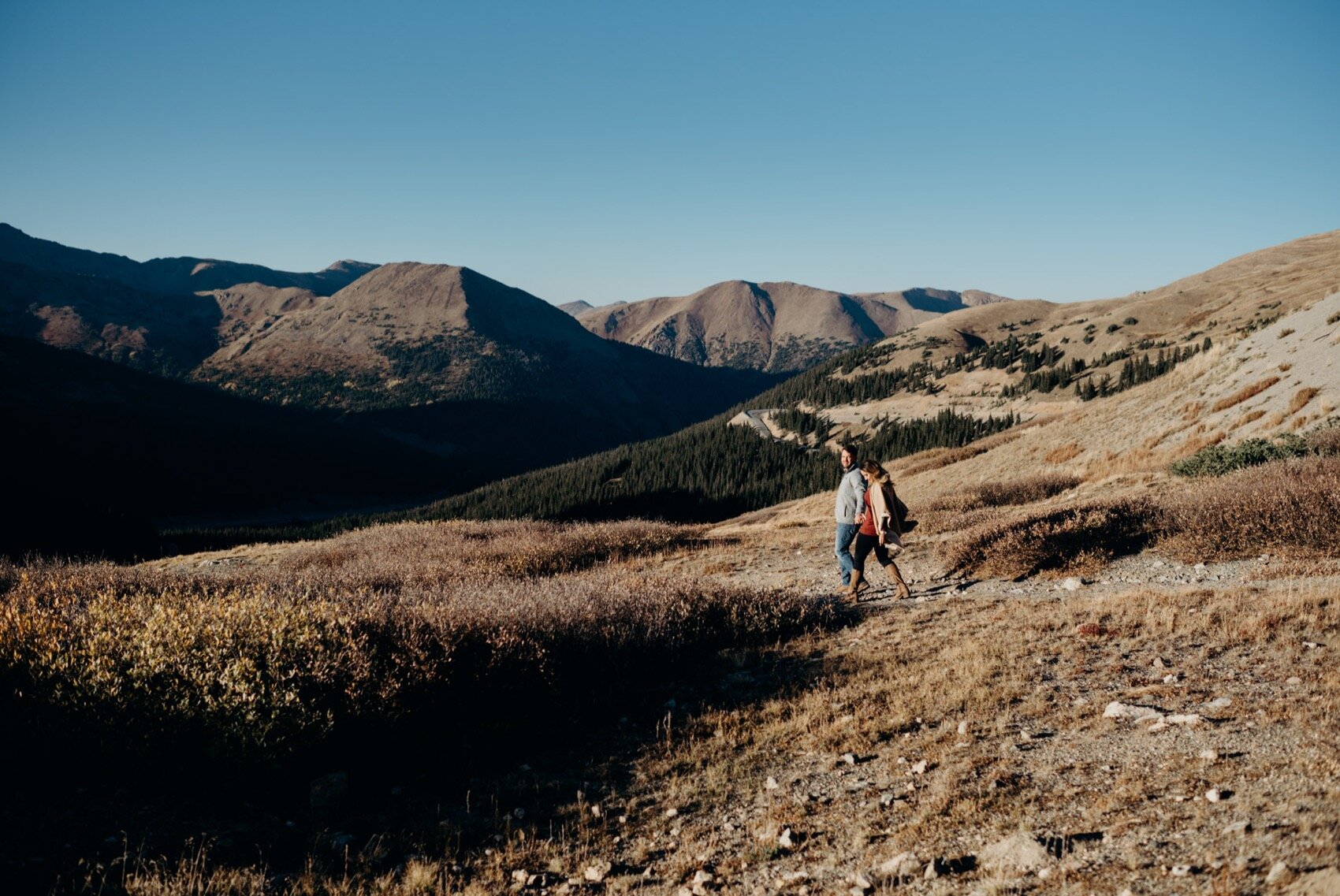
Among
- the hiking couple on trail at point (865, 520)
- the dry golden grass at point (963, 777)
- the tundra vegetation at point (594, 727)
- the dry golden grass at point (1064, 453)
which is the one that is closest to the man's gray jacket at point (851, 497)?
the hiking couple on trail at point (865, 520)

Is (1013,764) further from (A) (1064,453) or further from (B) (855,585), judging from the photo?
(A) (1064,453)

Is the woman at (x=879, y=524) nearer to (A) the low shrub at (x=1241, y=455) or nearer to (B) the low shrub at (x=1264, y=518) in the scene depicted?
(B) the low shrub at (x=1264, y=518)

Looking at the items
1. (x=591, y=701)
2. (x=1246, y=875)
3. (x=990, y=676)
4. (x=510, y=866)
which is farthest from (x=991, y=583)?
(x=510, y=866)

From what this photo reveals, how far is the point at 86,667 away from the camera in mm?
6605

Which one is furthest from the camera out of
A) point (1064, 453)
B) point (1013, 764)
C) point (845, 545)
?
point (1064, 453)

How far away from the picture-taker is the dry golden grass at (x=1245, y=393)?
25.3 meters

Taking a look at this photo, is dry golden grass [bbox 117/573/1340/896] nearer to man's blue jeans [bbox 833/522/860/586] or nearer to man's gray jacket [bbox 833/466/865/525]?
man's gray jacket [bbox 833/466/865/525]

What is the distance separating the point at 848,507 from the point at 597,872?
875cm

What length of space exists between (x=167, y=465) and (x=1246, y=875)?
176 metres

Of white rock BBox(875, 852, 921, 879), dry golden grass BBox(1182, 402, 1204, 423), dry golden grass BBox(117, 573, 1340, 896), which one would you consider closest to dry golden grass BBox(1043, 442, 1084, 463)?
dry golden grass BBox(1182, 402, 1204, 423)

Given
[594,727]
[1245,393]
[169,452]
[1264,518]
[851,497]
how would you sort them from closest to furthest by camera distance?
[594,727]
[1264,518]
[851,497]
[1245,393]
[169,452]

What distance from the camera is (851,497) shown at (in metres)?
12.3

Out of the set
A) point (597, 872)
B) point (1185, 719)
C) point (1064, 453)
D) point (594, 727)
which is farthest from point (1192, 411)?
point (597, 872)

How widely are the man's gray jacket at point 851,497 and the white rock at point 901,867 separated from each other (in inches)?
320
